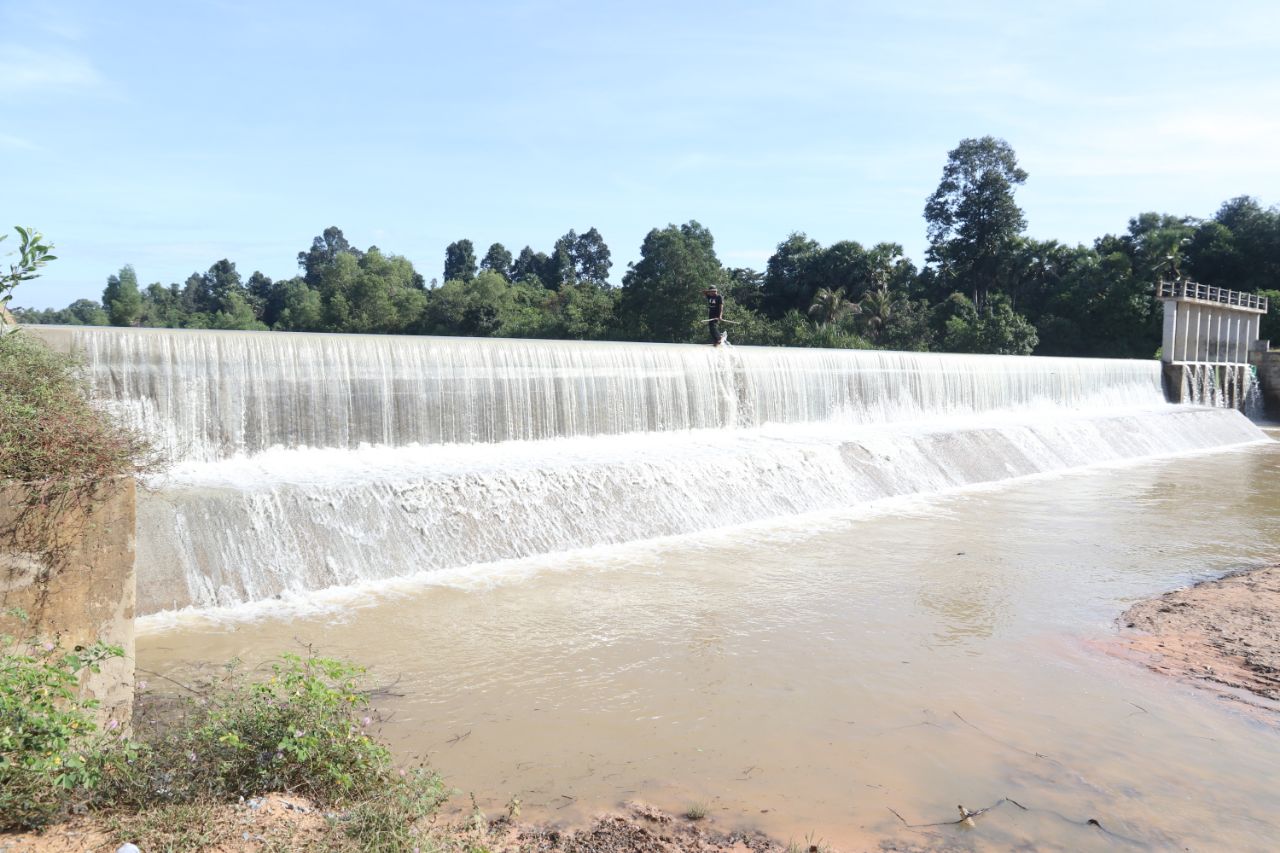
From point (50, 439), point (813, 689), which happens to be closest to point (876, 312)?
point (813, 689)

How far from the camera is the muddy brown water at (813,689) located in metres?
3.56

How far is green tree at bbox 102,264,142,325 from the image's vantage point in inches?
2343

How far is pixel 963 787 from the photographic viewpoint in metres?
3.68

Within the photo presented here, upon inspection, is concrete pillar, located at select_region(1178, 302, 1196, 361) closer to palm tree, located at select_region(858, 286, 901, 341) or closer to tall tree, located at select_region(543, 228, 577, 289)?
palm tree, located at select_region(858, 286, 901, 341)

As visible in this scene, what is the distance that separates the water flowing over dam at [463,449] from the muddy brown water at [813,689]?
449 millimetres

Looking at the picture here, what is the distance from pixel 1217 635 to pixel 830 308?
29101 millimetres

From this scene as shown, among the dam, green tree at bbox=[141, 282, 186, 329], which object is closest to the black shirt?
the dam

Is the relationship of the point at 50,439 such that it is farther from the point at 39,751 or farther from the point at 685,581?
the point at 685,581

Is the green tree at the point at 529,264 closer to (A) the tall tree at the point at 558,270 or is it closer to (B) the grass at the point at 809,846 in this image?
(A) the tall tree at the point at 558,270

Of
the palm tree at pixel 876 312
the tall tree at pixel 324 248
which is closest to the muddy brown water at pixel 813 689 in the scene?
the palm tree at pixel 876 312

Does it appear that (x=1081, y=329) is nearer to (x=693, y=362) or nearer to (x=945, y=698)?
(x=693, y=362)

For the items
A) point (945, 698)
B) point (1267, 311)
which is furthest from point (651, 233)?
point (945, 698)

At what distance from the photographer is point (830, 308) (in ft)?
112

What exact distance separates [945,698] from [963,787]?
991 millimetres
